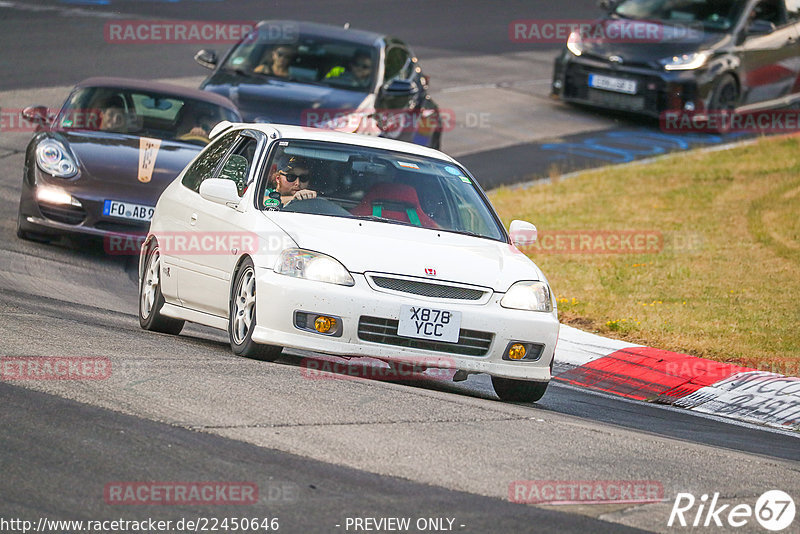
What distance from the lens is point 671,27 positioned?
2119 cm

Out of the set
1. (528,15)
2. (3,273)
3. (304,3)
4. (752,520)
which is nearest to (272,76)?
(3,273)

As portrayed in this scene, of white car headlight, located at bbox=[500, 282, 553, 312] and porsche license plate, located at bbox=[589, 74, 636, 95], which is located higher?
white car headlight, located at bbox=[500, 282, 553, 312]

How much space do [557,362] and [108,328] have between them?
3.45 meters

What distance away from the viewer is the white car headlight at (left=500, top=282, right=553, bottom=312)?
25.7 feet

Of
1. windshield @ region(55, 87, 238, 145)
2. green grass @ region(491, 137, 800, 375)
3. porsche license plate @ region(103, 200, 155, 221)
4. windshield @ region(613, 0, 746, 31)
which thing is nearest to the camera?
green grass @ region(491, 137, 800, 375)

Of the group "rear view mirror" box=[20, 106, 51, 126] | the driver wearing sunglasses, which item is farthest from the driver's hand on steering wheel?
"rear view mirror" box=[20, 106, 51, 126]

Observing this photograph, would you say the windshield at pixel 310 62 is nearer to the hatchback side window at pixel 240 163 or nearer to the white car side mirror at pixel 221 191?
the hatchback side window at pixel 240 163

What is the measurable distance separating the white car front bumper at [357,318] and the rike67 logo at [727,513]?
199cm

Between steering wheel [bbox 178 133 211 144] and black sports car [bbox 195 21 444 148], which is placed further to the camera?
black sports car [bbox 195 21 444 148]

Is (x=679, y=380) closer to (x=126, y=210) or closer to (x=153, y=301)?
(x=153, y=301)

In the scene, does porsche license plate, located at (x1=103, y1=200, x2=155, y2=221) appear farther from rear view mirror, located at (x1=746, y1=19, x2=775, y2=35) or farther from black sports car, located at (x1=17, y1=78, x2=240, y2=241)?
rear view mirror, located at (x1=746, y1=19, x2=775, y2=35)

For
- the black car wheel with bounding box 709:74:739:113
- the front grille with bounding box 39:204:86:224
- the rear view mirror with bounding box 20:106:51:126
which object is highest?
the rear view mirror with bounding box 20:106:51:126

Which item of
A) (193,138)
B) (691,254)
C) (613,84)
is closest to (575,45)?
(613,84)

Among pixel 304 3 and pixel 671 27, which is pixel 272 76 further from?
pixel 304 3
